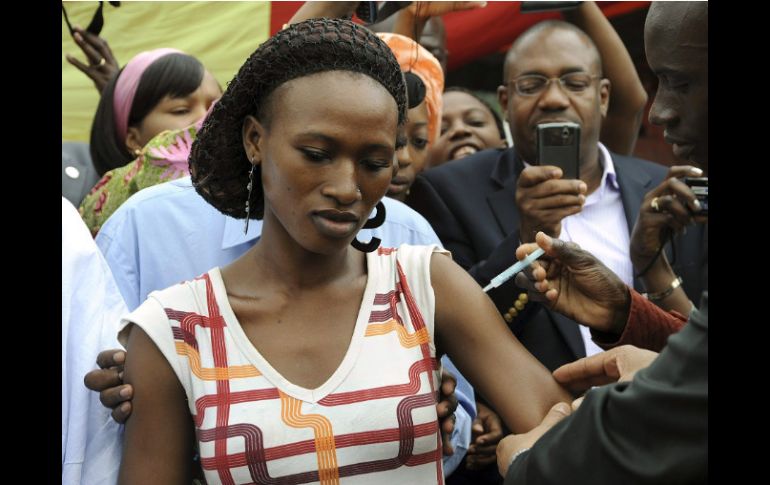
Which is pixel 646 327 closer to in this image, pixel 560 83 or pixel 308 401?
pixel 308 401

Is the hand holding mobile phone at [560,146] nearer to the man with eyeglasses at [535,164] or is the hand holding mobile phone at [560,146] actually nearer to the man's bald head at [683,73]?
the man with eyeglasses at [535,164]

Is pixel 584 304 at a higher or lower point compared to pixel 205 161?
lower

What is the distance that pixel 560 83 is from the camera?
3.58 metres

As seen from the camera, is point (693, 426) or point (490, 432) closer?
point (693, 426)

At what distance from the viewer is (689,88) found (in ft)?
6.27

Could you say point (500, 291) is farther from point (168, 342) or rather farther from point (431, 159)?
point (431, 159)

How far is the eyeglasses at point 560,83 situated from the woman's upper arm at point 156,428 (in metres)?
2.02

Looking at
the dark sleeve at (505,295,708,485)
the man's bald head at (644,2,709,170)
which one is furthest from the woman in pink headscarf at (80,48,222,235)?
the dark sleeve at (505,295,708,485)

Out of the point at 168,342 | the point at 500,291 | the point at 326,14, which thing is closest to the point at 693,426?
the point at 168,342

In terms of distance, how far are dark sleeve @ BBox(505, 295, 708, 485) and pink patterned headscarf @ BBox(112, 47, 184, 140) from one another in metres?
2.44

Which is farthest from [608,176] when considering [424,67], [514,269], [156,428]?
[156,428]

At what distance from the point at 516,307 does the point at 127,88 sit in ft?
5.45

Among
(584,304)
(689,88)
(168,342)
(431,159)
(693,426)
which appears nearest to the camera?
(693,426)
